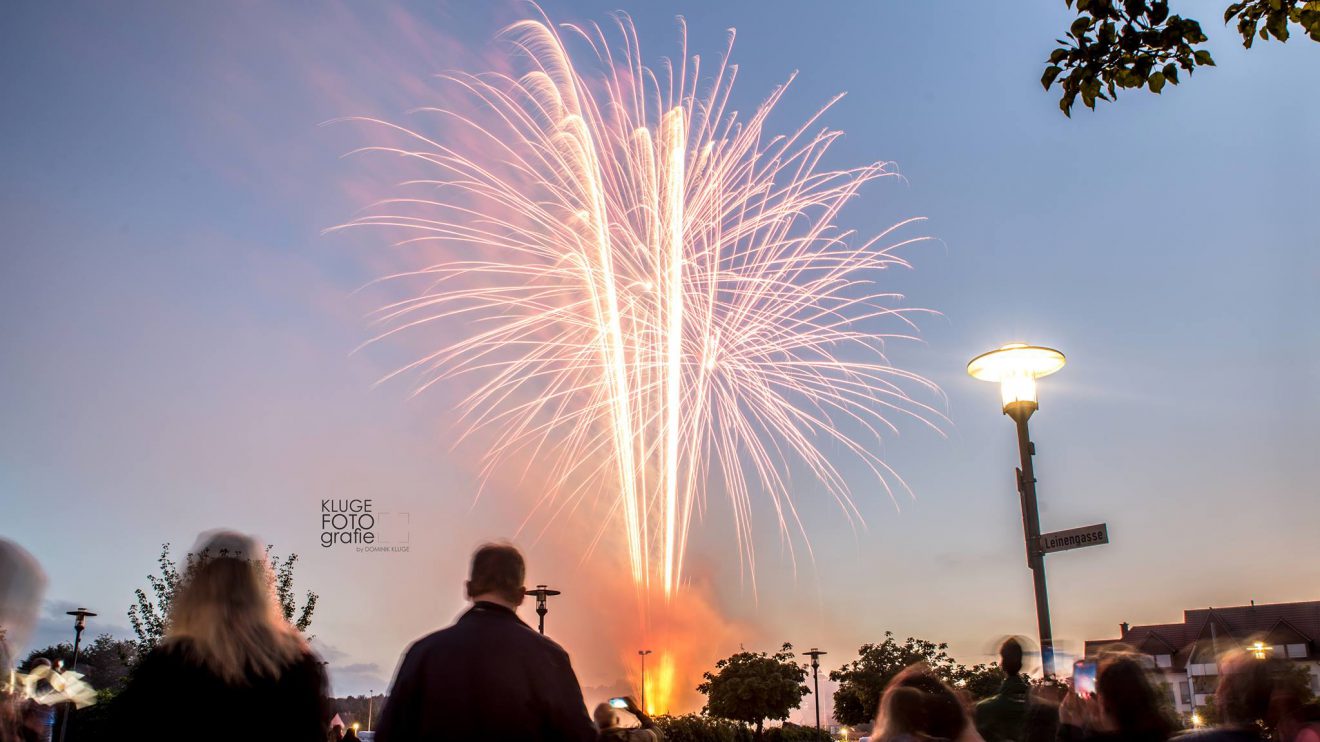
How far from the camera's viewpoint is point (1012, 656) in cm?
634

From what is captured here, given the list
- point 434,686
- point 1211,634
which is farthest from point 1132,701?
point 1211,634

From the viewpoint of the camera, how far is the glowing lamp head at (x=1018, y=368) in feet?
30.7

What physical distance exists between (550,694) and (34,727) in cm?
226

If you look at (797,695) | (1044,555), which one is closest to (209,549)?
(1044,555)

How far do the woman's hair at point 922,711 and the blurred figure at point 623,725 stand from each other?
150 cm

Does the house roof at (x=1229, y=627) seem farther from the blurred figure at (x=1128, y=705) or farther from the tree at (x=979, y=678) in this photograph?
the blurred figure at (x=1128, y=705)

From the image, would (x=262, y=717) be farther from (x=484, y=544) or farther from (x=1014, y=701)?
(x=1014, y=701)

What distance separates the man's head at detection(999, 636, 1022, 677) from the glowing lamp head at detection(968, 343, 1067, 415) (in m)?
3.49

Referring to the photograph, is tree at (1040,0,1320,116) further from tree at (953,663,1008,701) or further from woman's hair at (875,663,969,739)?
tree at (953,663,1008,701)

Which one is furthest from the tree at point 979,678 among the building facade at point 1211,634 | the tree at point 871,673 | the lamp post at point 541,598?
the lamp post at point 541,598

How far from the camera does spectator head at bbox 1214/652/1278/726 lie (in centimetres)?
438

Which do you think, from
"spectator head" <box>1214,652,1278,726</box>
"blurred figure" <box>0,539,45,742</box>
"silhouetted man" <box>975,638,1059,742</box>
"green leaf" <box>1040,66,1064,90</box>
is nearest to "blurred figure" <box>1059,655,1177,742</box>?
"spectator head" <box>1214,652,1278,726</box>

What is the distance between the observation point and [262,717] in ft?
12.2

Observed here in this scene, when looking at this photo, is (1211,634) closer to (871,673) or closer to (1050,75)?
(871,673)
